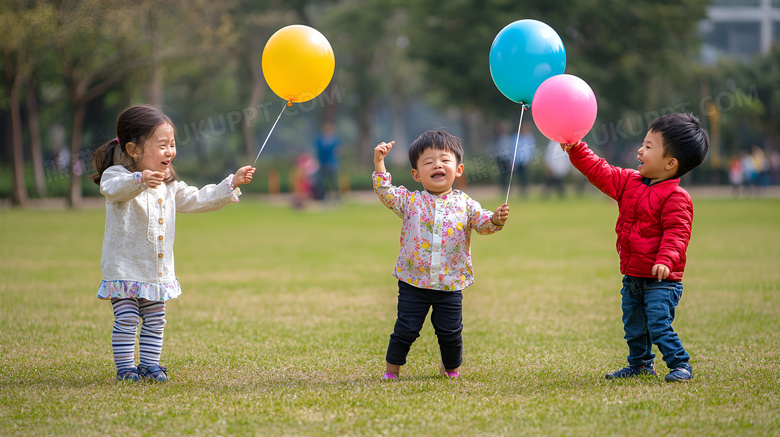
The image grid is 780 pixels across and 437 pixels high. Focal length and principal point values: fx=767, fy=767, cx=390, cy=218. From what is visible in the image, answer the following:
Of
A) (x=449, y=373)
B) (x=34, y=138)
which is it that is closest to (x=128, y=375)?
(x=449, y=373)

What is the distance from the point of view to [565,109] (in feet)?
13.6

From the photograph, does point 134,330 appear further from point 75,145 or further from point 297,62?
point 75,145

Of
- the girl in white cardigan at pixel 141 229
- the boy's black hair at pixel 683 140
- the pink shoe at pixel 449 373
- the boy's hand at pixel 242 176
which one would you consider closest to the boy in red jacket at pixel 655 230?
the boy's black hair at pixel 683 140

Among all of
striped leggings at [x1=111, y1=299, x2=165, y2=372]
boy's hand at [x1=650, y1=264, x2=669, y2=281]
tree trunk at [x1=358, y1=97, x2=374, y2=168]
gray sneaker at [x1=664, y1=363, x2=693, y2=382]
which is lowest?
gray sneaker at [x1=664, y1=363, x2=693, y2=382]

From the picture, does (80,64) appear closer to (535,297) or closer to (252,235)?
(252,235)

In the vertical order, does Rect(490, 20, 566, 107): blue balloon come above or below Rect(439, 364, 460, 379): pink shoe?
above

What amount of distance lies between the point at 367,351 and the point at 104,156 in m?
1.99

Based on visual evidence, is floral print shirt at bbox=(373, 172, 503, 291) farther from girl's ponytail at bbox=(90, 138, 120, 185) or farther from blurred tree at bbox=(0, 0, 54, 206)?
Result: blurred tree at bbox=(0, 0, 54, 206)

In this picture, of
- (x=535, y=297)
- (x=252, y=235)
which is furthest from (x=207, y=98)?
(x=535, y=297)

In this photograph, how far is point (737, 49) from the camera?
48812 millimetres

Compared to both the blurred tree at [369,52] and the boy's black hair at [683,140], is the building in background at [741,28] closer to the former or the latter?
the blurred tree at [369,52]

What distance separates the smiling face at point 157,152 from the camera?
4.23m

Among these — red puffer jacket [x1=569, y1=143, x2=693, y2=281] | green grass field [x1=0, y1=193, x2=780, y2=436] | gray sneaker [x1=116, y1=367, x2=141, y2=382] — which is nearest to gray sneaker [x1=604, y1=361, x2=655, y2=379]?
green grass field [x1=0, y1=193, x2=780, y2=436]

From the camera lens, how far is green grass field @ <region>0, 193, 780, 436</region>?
11.0 ft
